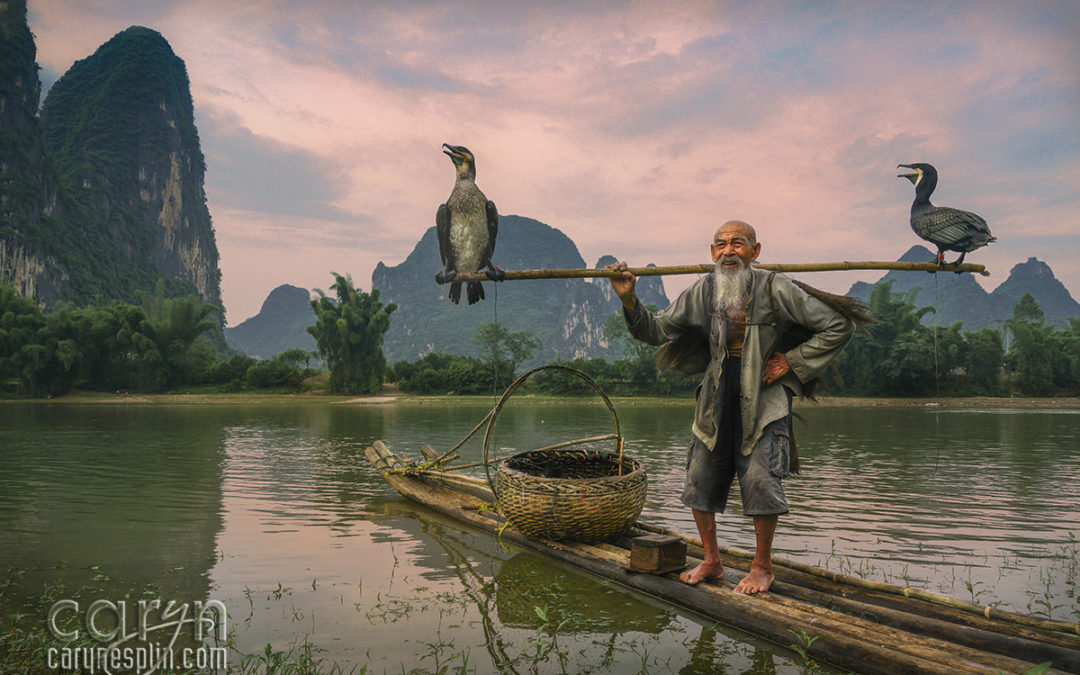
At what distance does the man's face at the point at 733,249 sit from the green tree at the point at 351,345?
36353 millimetres

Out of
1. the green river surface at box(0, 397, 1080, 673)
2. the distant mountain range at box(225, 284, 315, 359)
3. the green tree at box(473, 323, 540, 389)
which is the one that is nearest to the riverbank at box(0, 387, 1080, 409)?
the green tree at box(473, 323, 540, 389)

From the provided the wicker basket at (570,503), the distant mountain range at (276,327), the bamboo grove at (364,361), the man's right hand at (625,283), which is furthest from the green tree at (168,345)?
the distant mountain range at (276,327)

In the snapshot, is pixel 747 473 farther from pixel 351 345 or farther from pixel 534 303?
pixel 534 303

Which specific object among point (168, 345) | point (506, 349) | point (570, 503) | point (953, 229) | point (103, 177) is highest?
point (103, 177)

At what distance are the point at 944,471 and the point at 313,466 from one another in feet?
31.8

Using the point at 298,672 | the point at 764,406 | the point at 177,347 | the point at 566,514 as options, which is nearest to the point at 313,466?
the point at 566,514

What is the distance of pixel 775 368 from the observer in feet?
10.4

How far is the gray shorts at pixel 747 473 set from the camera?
3.04 meters

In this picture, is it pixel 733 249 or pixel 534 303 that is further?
pixel 534 303

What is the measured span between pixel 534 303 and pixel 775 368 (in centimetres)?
13034

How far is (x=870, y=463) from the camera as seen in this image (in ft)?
32.9

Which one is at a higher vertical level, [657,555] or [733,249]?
[733,249]

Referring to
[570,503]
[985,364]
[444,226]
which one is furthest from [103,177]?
[570,503]

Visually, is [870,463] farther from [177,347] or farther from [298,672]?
[177,347]
